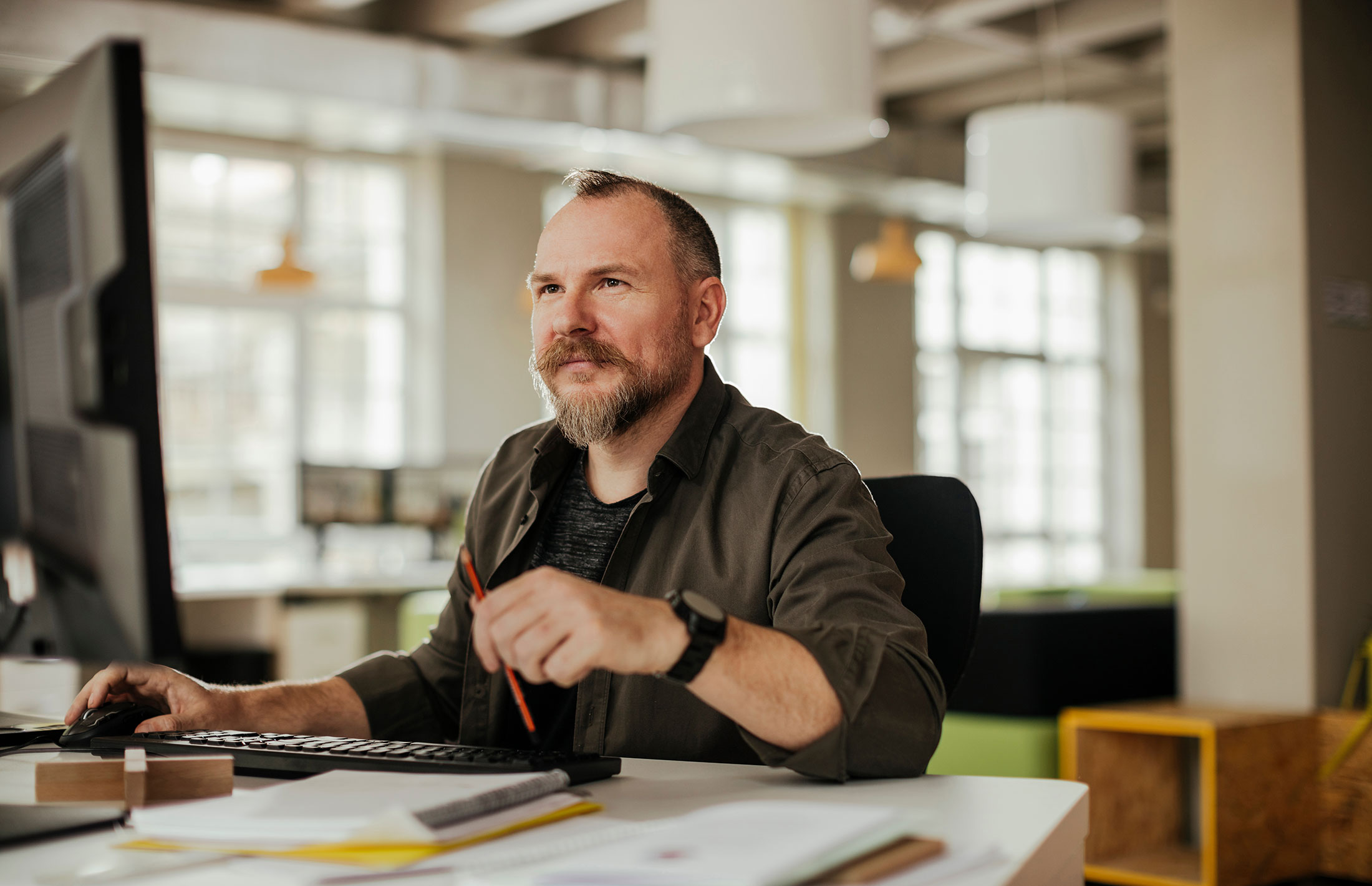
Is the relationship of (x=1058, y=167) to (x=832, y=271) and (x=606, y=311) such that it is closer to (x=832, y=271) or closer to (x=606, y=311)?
(x=606, y=311)

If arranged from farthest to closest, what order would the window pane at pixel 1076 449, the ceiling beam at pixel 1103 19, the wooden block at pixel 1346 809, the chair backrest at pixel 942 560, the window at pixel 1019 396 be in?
the window pane at pixel 1076 449
the window at pixel 1019 396
the ceiling beam at pixel 1103 19
the wooden block at pixel 1346 809
the chair backrest at pixel 942 560

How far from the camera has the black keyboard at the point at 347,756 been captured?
109 centimetres

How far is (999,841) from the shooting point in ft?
3.09

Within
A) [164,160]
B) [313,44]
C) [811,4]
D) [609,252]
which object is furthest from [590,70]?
[609,252]

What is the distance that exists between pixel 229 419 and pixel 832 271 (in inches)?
174

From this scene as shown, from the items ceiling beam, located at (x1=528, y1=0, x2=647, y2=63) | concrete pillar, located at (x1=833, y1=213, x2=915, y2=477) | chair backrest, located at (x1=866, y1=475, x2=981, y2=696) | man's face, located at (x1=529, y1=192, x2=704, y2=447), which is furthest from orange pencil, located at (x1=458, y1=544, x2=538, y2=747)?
concrete pillar, located at (x1=833, y1=213, x2=915, y2=477)

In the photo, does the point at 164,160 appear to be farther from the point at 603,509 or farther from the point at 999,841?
the point at 999,841

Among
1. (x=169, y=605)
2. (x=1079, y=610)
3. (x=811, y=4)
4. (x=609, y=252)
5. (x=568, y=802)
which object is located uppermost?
(x=811, y=4)

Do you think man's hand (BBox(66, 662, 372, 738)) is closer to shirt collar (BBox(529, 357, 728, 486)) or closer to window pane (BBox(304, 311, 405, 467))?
shirt collar (BBox(529, 357, 728, 486))

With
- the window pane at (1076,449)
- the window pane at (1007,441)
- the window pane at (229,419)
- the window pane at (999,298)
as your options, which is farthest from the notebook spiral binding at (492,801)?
the window pane at (1076,449)

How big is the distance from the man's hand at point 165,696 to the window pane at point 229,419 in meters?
6.54

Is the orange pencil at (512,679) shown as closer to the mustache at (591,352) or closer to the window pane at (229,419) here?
the mustache at (591,352)

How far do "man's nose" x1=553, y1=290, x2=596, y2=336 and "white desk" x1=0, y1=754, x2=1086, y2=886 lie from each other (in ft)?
1.91

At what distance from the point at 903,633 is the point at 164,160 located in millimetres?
7283
